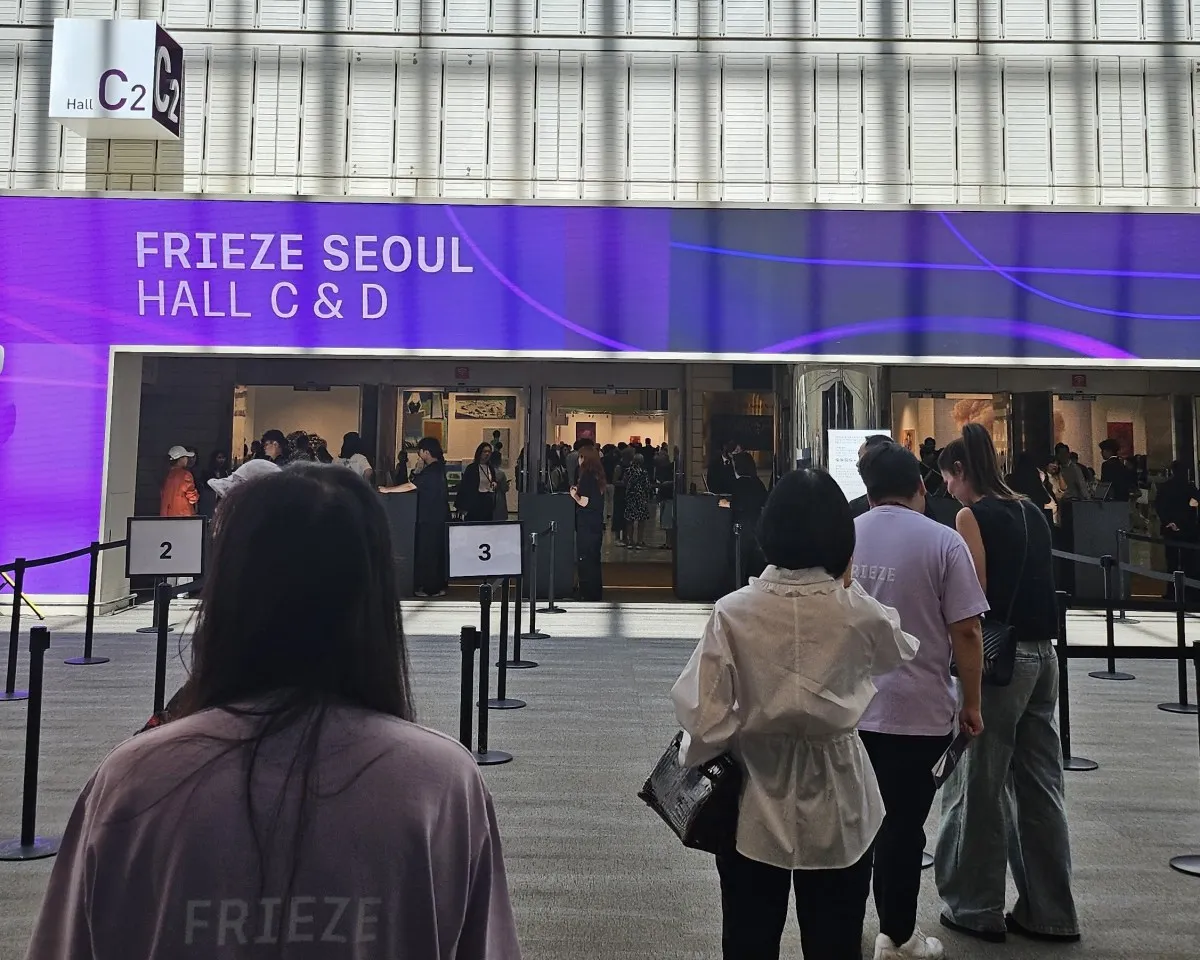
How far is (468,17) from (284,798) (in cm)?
1247

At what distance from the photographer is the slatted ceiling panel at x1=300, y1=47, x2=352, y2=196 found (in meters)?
11.5

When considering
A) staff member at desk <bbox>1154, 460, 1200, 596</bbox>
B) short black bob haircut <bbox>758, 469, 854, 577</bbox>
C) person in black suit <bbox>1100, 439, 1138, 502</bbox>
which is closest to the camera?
short black bob haircut <bbox>758, 469, 854, 577</bbox>

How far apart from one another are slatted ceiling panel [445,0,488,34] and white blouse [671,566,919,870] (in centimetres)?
1128

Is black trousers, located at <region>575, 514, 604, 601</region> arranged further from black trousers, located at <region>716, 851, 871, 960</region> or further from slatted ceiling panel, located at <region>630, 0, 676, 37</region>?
black trousers, located at <region>716, 851, 871, 960</region>

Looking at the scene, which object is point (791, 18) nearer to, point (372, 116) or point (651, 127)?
point (651, 127)

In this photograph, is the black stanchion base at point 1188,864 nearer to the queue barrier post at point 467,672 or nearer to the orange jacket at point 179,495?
the queue barrier post at point 467,672

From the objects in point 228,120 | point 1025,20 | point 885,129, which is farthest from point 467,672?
point 1025,20

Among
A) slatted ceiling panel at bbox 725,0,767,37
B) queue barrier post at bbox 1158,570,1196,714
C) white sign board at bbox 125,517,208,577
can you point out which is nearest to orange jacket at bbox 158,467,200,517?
white sign board at bbox 125,517,208,577

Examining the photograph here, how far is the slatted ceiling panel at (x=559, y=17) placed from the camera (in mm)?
11820

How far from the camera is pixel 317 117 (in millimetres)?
11617

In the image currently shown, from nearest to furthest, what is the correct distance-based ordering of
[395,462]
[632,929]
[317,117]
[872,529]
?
[872,529]
[632,929]
[317,117]
[395,462]

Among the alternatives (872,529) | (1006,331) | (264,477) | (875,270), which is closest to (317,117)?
(875,270)

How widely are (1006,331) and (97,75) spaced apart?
11.2 metres

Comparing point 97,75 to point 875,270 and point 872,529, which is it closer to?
→ point 875,270
